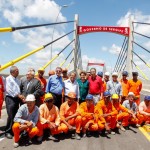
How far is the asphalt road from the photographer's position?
584 centimetres

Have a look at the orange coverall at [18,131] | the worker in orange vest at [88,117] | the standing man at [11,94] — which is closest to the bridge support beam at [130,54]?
the worker in orange vest at [88,117]

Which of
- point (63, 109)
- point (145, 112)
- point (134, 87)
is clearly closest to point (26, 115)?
point (63, 109)

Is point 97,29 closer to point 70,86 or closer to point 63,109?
point 70,86

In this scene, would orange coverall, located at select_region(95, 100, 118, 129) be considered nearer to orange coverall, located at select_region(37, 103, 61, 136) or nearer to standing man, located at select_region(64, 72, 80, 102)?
standing man, located at select_region(64, 72, 80, 102)

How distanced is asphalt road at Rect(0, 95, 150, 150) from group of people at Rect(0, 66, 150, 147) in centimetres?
19

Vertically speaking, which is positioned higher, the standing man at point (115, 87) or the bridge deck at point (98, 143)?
the standing man at point (115, 87)

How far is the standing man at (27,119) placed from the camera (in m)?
5.99

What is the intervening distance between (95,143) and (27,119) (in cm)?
156

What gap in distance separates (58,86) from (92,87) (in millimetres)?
1077

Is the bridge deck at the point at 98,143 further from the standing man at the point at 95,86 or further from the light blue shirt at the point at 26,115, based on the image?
the standing man at the point at 95,86

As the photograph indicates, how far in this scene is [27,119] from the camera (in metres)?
6.29

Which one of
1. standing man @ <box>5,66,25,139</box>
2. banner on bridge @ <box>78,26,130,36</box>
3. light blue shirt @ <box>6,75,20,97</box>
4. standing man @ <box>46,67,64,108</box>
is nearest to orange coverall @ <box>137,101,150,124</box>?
standing man @ <box>46,67,64,108</box>

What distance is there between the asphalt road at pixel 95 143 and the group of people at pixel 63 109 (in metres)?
0.19

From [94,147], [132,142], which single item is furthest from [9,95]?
[132,142]
